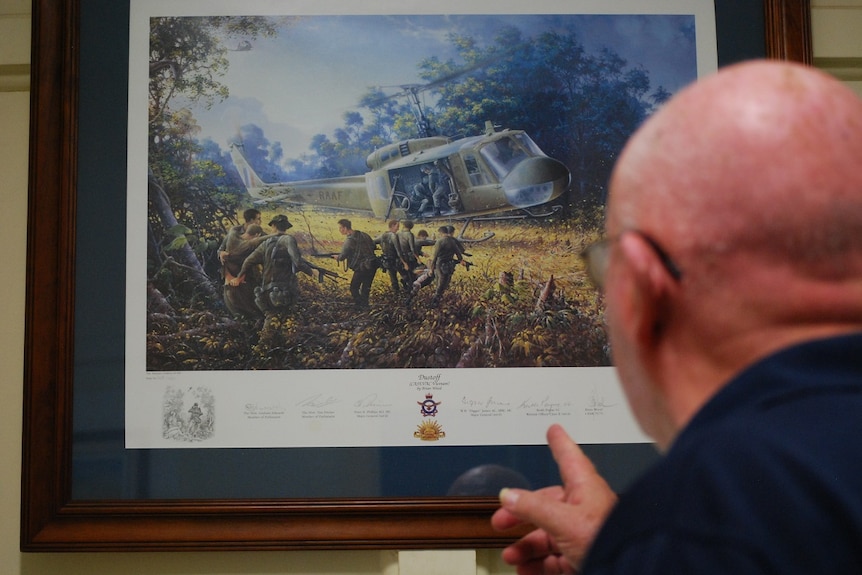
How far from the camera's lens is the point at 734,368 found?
501 mm

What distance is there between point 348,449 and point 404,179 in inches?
18.2

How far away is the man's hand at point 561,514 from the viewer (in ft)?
2.33

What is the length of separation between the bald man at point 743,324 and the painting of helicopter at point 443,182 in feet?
2.46

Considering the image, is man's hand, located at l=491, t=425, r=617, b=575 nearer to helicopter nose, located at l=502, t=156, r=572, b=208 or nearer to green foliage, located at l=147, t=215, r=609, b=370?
green foliage, located at l=147, t=215, r=609, b=370

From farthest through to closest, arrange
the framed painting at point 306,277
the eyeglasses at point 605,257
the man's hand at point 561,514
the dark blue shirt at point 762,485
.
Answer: the framed painting at point 306,277, the man's hand at point 561,514, the eyeglasses at point 605,257, the dark blue shirt at point 762,485

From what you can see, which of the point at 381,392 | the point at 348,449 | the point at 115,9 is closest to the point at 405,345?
the point at 381,392

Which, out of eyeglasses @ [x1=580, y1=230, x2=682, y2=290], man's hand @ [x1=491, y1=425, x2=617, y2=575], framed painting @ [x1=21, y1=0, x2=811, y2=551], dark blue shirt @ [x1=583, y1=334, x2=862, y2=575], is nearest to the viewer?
dark blue shirt @ [x1=583, y1=334, x2=862, y2=575]

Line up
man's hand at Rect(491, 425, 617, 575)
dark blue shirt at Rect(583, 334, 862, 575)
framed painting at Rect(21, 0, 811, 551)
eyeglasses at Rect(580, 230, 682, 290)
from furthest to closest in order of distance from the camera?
1. framed painting at Rect(21, 0, 811, 551)
2. man's hand at Rect(491, 425, 617, 575)
3. eyeglasses at Rect(580, 230, 682, 290)
4. dark blue shirt at Rect(583, 334, 862, 575)

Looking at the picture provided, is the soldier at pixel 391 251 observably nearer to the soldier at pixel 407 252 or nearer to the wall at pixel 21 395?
the soldier at pixel 407 252

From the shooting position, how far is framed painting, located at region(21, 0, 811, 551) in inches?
49.6

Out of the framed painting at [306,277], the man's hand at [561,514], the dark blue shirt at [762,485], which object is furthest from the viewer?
the framed painting at [306,277]

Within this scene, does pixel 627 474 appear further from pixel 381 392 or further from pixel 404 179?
pixel 404 179

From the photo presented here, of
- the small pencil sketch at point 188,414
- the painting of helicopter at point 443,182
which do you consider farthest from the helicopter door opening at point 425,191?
the small pencil sketch at point 188,414


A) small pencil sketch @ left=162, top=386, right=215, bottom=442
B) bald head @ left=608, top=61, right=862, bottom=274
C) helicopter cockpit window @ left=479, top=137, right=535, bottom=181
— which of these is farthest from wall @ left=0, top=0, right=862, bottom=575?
bald head @ left=608, top=61, right=862, bottom=274
